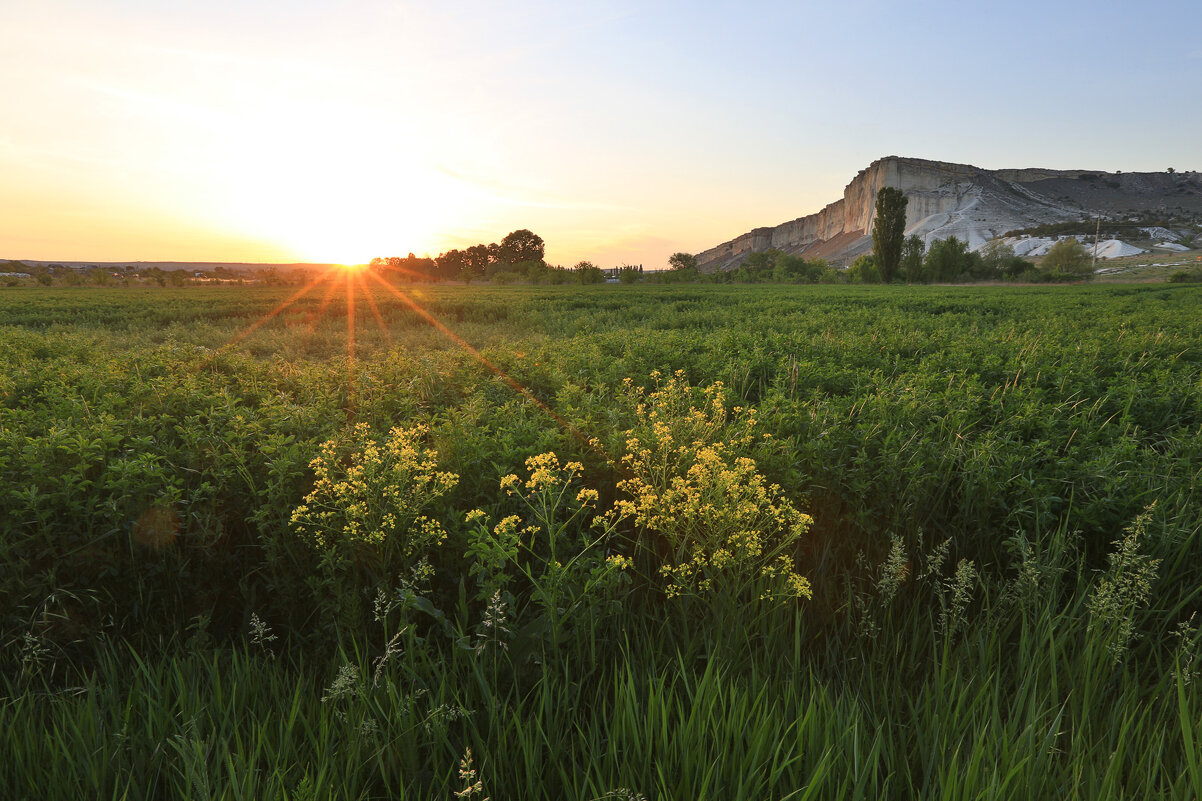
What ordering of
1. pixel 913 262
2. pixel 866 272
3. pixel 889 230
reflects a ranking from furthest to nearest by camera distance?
pixel 866 272 → pixel 913 262 → pixel 889 230

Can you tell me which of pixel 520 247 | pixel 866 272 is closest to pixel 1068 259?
pixel 866 272

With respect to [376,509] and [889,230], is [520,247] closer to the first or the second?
[889,230]

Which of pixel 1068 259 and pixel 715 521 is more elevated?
pixel 1068 259

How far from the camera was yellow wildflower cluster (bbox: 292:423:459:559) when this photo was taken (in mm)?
2568

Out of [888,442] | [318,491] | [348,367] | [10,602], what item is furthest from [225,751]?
[348,367]

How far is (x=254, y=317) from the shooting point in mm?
22438

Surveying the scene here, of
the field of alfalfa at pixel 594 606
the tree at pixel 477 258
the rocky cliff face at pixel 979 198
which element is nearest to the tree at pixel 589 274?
the tree at pixel 477 258

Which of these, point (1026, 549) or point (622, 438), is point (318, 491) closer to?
point (622, 438)

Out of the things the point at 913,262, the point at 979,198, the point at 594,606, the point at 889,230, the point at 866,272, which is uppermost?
the point at 979,198

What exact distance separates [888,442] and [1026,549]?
3.46 feet

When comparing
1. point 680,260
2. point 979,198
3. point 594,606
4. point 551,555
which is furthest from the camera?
point 979,198

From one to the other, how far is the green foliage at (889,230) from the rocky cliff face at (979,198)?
8132 cm

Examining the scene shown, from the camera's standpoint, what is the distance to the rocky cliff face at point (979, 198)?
141000 millimetres

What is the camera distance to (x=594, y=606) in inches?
91.6
